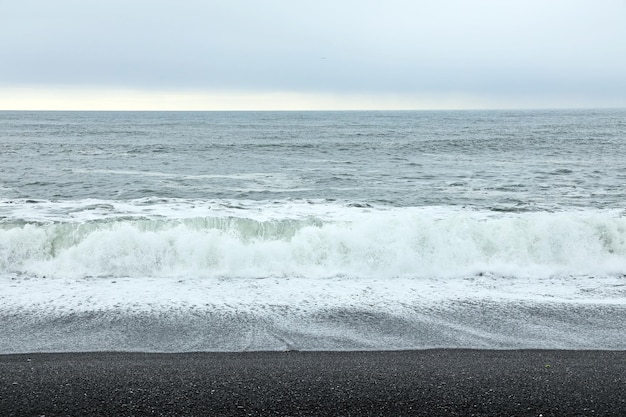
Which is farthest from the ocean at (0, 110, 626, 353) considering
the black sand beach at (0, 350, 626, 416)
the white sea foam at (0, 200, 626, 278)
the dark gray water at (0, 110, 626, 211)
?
the black sand beach at (0, 350, 626, 416)

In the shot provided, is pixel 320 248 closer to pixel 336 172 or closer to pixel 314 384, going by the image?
pixel 314 384

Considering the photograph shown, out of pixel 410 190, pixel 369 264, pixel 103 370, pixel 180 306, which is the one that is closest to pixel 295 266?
pixel 369 264

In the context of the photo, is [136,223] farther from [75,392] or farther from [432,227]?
[75,392]

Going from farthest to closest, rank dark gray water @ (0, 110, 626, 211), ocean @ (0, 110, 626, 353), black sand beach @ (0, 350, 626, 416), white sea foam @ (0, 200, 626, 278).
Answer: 1. dark gray water @ (0, 110, 626, 211)
2. white sea foam @ (0, 200, 626, 278)
3. ocean @ (0, 110, 626, 353)
4. black sand beach @ (0, 350, 626, 416)

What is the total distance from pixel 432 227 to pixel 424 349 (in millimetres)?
4988

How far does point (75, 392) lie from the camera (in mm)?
4316

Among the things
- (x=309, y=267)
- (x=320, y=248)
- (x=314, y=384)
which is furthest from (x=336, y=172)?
(x=314, y=384)

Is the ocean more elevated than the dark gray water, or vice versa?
the dark gray water

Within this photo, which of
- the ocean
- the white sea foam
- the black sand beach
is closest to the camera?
the black sand beach

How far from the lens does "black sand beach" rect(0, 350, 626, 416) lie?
13.3 ft

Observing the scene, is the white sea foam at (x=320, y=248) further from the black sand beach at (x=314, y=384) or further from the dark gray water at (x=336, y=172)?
the dark gray water at (x=336, y=172)

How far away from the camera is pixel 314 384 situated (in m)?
4.52

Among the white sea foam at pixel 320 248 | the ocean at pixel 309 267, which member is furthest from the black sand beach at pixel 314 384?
the white sea foam at pixel 320 248

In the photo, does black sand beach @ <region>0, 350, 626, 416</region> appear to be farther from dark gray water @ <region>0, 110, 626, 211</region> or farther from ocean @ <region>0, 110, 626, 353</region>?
dark gray water @ <region>0, 110, 626, 211</region>
